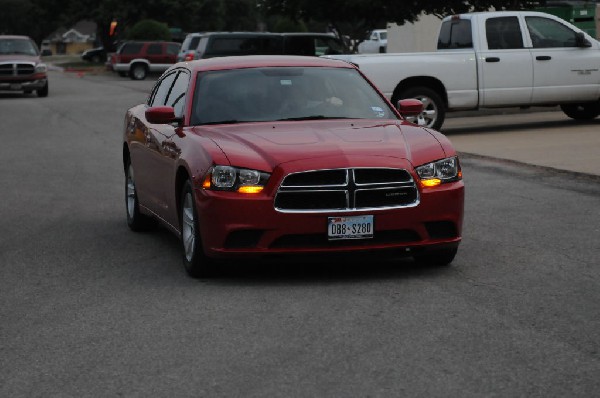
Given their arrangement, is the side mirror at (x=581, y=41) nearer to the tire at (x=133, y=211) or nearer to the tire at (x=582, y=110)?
the tire at (x=582, y=110)

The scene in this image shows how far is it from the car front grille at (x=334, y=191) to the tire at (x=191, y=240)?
2.15ft

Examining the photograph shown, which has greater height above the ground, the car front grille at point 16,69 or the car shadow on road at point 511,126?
the car shadow on road at point 511,126

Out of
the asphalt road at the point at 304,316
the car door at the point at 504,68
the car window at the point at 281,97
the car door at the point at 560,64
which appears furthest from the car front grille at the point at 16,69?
the car window at the point at 281,97

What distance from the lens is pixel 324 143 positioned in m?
8.95

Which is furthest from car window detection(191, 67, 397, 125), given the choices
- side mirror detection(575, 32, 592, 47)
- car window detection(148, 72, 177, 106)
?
side mirror detection(575, 32, 592, 47)

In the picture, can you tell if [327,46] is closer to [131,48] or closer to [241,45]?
[241,45]

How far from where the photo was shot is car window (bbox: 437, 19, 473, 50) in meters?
23.0

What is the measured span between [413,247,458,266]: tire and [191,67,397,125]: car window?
1297 millimetres

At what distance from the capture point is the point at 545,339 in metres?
6.85

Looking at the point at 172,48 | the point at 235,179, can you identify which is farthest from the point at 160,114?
the point at 172,48

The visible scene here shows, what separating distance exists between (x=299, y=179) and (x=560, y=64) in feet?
48.7

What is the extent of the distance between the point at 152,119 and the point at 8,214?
3.62 metres

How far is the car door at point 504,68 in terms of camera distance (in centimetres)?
2231

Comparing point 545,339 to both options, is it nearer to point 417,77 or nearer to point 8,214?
point 8,214
